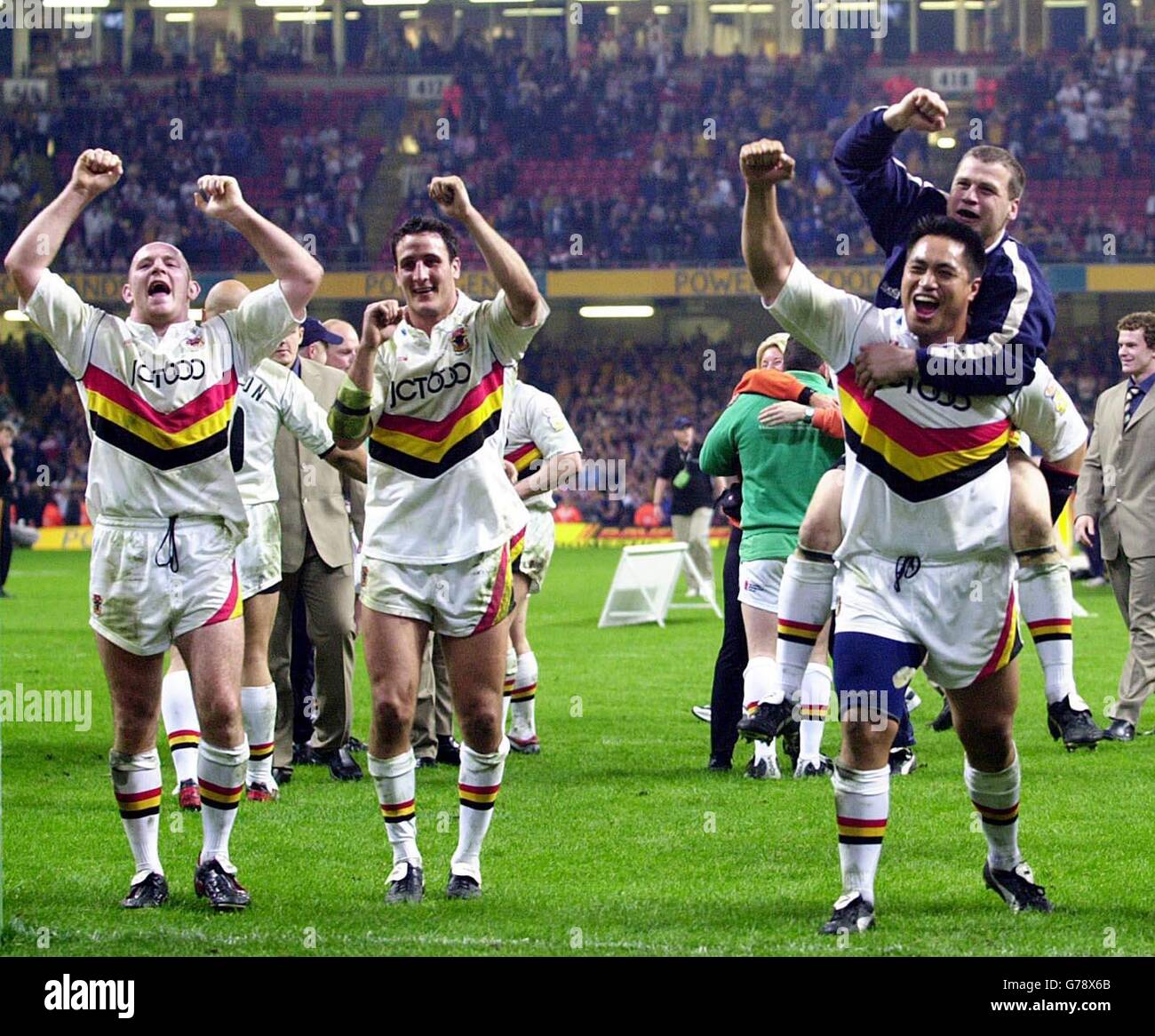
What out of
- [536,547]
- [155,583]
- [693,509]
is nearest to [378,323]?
[155,583]

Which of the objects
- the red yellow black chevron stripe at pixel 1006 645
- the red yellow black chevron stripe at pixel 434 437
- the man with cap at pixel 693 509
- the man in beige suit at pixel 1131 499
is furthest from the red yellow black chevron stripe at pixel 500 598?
the man with cap at pixel 693 509

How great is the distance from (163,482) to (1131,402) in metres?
6.54

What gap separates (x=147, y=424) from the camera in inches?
239

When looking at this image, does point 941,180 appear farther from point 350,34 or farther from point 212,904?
point 212,904

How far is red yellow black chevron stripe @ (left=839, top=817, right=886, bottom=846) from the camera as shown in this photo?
5.68 meters

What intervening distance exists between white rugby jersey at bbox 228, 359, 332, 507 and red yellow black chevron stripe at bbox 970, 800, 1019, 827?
3.41 meters

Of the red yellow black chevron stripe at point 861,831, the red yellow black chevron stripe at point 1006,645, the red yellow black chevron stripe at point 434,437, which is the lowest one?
the red yellow black chevron stripe at point 861,831

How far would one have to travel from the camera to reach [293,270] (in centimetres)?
615

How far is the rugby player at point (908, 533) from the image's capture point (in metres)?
5.52

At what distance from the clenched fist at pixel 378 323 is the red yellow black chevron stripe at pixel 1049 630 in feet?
8.08

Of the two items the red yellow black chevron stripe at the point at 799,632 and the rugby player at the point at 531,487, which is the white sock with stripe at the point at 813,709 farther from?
the red yellow black chevron stripe at the point at 799,632

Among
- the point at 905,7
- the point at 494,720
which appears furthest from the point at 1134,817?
the point at 905,7

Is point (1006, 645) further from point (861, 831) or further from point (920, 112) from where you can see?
point (920, 112)

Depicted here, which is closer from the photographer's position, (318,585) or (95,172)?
(95,172)
